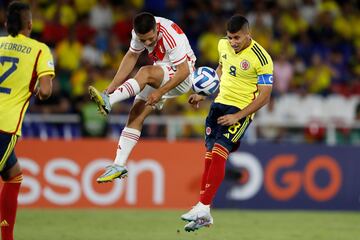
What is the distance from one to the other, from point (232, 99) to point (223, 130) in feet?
1.41

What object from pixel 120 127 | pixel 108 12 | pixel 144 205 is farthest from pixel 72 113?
pixel 108 12

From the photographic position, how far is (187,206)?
17.0 meters

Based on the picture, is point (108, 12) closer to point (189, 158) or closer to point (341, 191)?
point (189, 158)

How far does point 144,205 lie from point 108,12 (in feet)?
17.4

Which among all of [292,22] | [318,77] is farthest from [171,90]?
[292,22]

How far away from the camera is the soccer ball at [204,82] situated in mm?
11305

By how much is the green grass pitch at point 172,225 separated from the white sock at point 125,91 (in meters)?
2.01

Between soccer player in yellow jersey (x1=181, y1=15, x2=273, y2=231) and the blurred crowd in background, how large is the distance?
5908 millimetres

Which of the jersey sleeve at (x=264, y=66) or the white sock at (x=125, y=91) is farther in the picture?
the jersey sleeve at (x=264, y=66)

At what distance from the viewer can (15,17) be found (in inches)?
363

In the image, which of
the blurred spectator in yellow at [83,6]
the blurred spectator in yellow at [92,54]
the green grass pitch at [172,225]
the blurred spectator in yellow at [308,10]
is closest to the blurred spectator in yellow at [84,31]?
the blurred spectator in yellow at [92,54]

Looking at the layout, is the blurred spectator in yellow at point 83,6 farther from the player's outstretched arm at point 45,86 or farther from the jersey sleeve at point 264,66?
the player's outstretched arm at point 45,86

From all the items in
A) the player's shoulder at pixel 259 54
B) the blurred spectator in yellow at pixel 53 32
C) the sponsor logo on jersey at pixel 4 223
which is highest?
the blurred spectator in yellow at pixel 53 32

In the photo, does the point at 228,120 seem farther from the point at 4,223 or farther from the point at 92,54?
the point at 92,54
